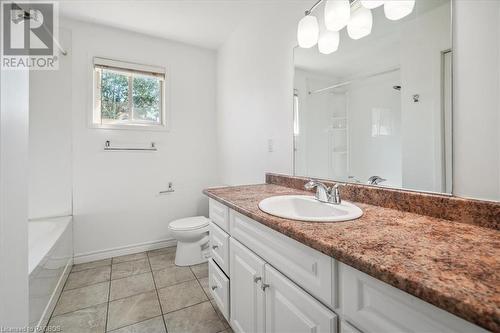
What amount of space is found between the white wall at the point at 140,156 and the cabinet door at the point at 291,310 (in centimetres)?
206

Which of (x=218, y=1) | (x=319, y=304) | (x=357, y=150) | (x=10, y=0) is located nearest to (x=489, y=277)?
(x=319, y=304)

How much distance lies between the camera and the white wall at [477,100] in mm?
759

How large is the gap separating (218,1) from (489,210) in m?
2.25

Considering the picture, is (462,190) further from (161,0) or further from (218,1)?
(161,0)

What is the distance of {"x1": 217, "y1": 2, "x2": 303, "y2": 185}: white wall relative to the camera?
1.73 metres

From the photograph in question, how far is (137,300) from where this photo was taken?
5.57ft

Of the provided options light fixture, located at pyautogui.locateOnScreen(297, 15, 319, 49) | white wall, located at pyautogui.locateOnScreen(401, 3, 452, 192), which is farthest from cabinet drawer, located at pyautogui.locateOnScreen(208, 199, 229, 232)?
light fixture, located at pyautogui.locateOnScreen(297, 15, 319, 49)

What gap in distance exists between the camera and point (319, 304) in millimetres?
690

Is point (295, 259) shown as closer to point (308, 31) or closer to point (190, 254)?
point (308, 31)

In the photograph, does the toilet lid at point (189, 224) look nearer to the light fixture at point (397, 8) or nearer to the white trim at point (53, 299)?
the white trim at point (53, 299)

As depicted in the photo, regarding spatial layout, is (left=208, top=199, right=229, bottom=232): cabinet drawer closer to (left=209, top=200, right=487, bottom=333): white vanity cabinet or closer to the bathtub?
(left=209, top=200, right=487, bottom=333): white vanity cabinet

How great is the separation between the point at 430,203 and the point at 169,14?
97.9 inches

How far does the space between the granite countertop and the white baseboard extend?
214 centimetres

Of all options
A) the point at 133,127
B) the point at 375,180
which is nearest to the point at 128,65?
the point at 133,127
